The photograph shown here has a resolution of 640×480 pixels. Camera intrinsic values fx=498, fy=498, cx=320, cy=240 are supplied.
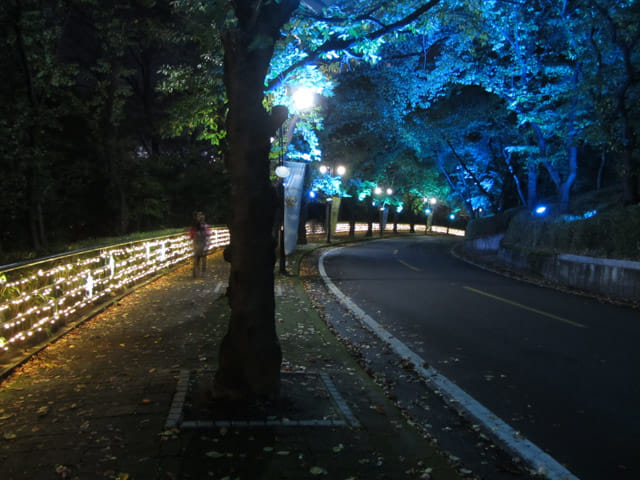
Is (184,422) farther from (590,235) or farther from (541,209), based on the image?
(541,209)

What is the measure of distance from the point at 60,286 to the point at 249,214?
4995 millimetres

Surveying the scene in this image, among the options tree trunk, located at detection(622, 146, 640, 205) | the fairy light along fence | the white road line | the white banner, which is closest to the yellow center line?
the white banner

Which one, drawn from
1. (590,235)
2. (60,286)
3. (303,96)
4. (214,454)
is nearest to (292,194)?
(303,96)

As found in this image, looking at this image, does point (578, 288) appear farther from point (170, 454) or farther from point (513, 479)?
point (170, 454)

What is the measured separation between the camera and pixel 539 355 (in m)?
7.21

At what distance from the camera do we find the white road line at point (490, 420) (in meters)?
4.00

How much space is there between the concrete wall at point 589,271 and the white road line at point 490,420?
302 inches

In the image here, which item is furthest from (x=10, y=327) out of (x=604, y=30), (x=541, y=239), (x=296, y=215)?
(x=604, y=30)

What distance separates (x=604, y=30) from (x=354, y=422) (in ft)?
58.8

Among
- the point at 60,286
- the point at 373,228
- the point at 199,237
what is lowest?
the point at 60,286

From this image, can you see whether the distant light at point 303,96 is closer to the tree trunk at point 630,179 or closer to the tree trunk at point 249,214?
the tree trunk at point 630,179

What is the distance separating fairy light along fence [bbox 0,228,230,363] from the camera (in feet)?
21.1

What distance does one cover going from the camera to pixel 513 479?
3.90 metres

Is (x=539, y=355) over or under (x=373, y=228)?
under
